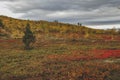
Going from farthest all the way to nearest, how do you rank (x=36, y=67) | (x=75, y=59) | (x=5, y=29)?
(x=5, y=29) < (x=75, y=59) < (x=36, y=67)

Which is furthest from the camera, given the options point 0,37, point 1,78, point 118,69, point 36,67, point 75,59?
point 0,37

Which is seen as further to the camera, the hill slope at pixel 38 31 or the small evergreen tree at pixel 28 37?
the hill slope at pixel 38 31

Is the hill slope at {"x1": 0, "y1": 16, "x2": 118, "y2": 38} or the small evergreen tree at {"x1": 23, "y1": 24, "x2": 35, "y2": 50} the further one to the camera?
the hill slope at {"x1": 0, "y1": 16, "x2": 118, "y2": 38}

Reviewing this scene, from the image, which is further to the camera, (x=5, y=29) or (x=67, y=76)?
(x=5, y=29)

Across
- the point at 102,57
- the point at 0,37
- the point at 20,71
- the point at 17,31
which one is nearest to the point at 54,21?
the point at 17,31

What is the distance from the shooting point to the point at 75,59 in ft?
132

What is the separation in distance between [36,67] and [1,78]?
21.4 ft

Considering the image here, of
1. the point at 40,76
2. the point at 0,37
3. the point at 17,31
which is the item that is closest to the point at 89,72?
the point at 40,76

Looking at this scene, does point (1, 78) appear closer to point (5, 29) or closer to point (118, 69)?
point (118, 69)

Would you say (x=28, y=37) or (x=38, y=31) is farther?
(x=38, y=31)

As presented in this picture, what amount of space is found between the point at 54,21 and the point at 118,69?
91.3 m

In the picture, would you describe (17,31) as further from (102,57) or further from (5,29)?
(102,57)

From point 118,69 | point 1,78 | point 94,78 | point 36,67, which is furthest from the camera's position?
point 36,67

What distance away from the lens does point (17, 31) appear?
3516 inches
